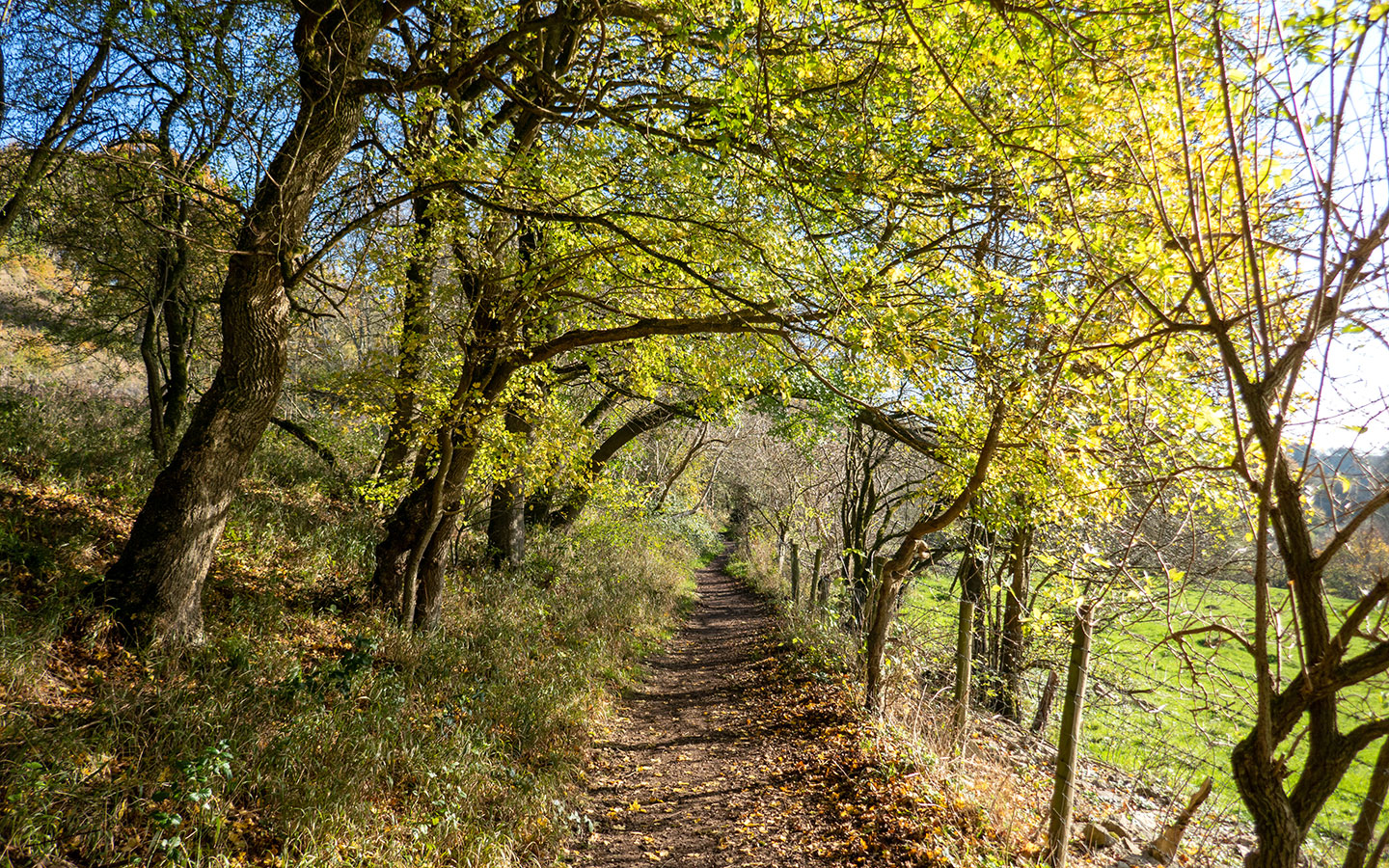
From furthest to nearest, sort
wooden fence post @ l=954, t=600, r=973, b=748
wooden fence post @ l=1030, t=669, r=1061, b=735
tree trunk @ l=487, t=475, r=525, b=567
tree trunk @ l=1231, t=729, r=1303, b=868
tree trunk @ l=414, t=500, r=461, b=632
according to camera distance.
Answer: tree trunk @ l=487, t=475, r=525, b=567 → wooden fence post @ l=1030, t=669, r=1061, b=735 → tree trunk @ l=414, t=500, r=461, b=632 → wooden fence post @ l=954, t=600, r=973, b=748 → tree trunk @ l=1231, t=729, r=1303, b=868

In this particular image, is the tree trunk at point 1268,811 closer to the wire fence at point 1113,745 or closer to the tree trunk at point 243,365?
the wire fence at point 1113,745

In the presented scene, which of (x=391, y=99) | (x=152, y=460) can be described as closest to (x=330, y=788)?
(x=391, y=99)

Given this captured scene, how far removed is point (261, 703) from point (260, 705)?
0.04 metres

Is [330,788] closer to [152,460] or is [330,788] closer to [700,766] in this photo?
[700,766]

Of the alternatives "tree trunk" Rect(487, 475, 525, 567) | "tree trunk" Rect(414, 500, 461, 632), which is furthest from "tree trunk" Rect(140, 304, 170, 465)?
"tree trunk" Rect(487, 475, 525, 567)

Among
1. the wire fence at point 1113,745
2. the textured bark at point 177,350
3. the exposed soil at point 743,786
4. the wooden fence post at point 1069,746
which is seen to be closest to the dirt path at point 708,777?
the exposed soil at point 743,786

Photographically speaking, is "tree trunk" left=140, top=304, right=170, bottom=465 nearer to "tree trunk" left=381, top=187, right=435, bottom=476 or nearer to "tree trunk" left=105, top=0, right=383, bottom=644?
"tree trunk" left=381, top=187, right=435, bottom=476

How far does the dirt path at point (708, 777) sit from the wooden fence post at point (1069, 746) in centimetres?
→ 155

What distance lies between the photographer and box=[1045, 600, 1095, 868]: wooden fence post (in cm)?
402

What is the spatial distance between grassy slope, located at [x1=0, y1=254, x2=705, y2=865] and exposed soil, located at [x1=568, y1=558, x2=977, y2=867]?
0.51 meters

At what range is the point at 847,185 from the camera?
3678 millimetres

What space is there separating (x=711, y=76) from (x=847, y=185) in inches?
84.0

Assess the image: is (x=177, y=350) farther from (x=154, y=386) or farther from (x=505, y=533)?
(x=505, y=533)

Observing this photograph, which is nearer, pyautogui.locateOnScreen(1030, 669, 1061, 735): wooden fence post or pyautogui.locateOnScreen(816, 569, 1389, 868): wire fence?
pyautogui.locateOnScreen(816, 569, 1389, 868): wire fence
